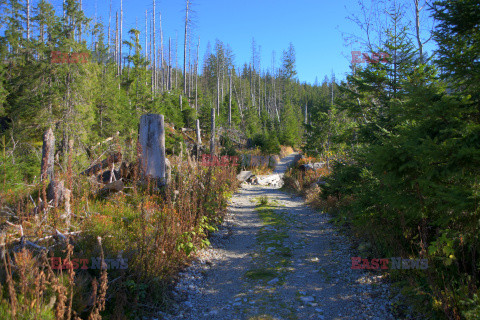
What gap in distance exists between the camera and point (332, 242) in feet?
18.9

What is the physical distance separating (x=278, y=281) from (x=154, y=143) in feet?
14.0

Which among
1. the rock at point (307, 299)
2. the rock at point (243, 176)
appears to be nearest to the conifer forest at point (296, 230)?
the rock at point (307, 299)

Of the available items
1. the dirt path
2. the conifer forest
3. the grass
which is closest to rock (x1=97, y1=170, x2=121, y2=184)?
the conifer forest

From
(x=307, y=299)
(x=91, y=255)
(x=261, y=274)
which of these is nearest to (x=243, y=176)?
(x=261, y=274)

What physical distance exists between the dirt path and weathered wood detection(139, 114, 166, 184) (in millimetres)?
2033

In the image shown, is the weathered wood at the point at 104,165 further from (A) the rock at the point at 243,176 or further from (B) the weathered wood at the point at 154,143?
(A) the rock at the point at 243,176

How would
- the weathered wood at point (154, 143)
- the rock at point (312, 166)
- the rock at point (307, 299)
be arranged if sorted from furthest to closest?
the rock at point (312, 166) → the weathered wood at point (154, 143) → the rock at point (307, 299)

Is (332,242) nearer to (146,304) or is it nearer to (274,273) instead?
(274,273)

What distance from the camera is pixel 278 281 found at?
13.1ft

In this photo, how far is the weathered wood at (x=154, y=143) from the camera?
652 centimetres

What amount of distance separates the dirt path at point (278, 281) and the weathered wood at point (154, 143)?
80.0 inches

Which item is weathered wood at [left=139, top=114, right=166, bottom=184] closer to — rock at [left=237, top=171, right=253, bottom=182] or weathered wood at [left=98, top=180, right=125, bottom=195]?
weathered wood at [left=98, top=180, right=125, bottom=195]

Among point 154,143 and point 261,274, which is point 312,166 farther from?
point 261,274

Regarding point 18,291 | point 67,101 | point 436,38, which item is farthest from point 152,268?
point 67,101
